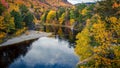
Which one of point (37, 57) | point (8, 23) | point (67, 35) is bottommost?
point (67, 35)

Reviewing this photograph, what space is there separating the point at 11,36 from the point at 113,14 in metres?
Answer: 66.8

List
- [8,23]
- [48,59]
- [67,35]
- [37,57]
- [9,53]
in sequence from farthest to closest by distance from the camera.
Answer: [67,35], [8,23], [9,53], [37,57], [48,59]

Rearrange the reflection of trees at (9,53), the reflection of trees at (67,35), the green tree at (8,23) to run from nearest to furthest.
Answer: the reflection of trees at (9,53)
the reflection of trees at (67,35)
the green tree at (8,23)

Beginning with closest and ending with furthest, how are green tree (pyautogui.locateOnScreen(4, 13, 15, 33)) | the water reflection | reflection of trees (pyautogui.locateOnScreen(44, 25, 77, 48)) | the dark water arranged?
the water reflection, the dark water, reflection of trees (pyautogui.locateOnScreen(44, 25, 77, 48)), green tree (pyautogui.locateOnScreen(4, 13, 15, 33))

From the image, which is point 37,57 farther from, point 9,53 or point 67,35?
point 67,35

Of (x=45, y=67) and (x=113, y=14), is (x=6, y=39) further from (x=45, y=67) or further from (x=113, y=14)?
(x=113, y=14)

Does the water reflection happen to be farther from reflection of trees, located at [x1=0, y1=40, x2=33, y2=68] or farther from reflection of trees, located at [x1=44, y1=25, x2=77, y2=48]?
reflection of trees, located at [x1=44, y1=25, x2=77, y2=48]

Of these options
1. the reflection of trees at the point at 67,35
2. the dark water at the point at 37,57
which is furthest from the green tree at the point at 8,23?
the reflection of trees at the point at 67,35

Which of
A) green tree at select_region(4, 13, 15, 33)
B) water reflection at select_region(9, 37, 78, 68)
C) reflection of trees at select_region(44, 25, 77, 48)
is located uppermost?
green tree at select_region(4, 13, 15, 33)

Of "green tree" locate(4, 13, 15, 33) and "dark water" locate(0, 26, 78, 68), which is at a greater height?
"green tree" locate(4, 13, 15, 33)

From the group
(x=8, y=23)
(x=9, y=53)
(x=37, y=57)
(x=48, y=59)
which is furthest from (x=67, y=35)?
(x=48, y=59)

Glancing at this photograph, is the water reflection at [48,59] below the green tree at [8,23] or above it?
below

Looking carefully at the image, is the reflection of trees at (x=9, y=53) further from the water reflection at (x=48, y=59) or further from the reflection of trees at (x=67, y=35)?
the reflection of trees at (x=67, y=35)

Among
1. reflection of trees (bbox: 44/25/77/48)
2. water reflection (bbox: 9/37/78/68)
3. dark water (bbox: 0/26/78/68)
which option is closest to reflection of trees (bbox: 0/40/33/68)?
dark water (bbox: 0/26/78/68)
